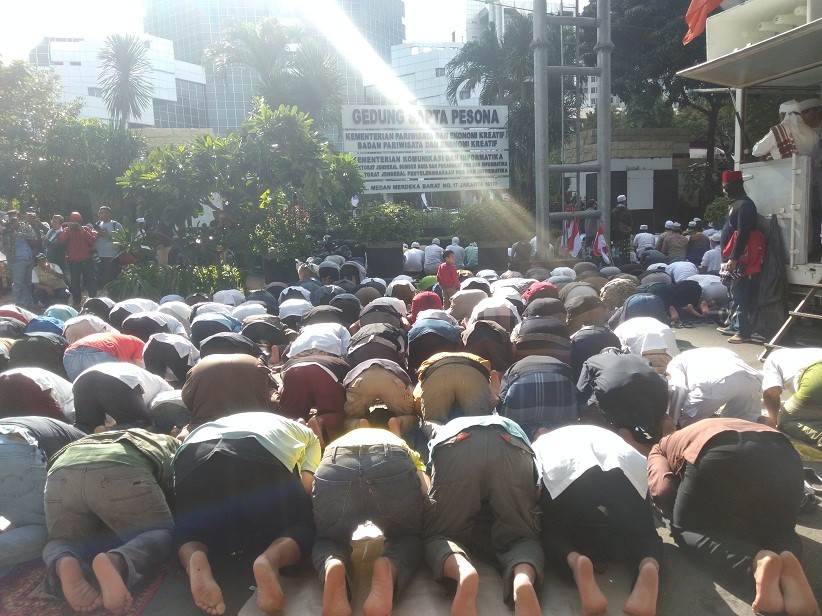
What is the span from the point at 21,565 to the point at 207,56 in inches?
1334

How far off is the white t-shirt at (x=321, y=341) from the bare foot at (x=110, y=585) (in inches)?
123

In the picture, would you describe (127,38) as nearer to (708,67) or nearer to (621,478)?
(708,67)

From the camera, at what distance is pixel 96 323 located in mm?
7238

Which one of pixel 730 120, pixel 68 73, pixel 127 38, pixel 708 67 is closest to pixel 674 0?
pixel 730 120

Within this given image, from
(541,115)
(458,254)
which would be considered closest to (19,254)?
(458,254)

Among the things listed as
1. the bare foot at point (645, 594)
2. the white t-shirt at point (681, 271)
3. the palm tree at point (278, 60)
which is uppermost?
the palm tree at point (278, 60)

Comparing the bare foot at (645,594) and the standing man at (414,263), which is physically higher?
the standing man at (414,263)

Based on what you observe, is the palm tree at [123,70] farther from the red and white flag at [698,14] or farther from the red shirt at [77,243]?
A: the red and white flag at [698,14]

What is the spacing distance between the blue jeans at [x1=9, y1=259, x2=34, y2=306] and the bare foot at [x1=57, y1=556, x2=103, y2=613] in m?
11.2

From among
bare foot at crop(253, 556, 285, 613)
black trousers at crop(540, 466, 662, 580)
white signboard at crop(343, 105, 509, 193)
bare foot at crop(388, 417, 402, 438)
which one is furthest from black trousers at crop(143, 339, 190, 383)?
white signboard at crop(343, 105, 509, 193)

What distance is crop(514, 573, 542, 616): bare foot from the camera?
3064 mm

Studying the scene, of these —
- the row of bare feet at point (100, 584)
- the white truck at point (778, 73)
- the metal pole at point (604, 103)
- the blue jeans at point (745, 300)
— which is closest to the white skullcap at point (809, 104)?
the white truck at point (778, 73)

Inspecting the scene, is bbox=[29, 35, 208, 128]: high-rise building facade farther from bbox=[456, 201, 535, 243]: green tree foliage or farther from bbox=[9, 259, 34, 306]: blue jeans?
bbox=[9, 259, 34, 306]: blue jeans

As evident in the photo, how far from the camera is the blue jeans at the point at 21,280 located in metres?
13.0
